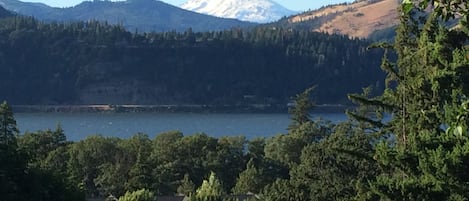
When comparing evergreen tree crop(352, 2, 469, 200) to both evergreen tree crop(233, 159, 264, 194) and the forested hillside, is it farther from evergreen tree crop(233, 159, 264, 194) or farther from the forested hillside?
the forested hillside

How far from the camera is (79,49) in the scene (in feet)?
560

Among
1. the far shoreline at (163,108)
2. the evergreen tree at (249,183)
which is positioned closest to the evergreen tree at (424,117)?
the evergreen tree at (249,183)

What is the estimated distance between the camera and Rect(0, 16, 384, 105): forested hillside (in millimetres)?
157625

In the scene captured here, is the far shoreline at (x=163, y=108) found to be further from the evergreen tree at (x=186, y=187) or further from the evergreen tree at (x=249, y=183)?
the evergreen tree at (x=186, y=187)

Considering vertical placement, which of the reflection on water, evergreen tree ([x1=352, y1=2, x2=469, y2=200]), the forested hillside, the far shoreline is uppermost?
evergreen tree ([x1=352, y1=2, x2=469, y2=200])

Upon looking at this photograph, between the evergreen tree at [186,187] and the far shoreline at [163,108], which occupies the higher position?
the evergreen tree at [186,187]

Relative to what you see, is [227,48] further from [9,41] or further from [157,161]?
[157,161]

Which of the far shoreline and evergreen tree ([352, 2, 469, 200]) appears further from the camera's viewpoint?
the far shoreline

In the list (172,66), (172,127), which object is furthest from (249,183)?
(172,66)

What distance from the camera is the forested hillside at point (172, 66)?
157625 millimetres

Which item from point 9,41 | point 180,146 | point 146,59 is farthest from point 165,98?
point 180,146

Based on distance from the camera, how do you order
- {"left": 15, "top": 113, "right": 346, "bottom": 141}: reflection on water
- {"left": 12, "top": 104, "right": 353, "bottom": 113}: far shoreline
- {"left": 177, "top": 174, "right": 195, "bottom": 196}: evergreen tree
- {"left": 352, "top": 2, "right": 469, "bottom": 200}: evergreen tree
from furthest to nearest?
1. {"left": 12, "top": 104, "right": 353, "bottom": 113}: far shoreline
2. {"left": 15, "top": 113, "right": 346, "bottom": 141}: reflection on water
3. {"left": 177, "top": 174, "right": 195, "bottom": 196}: evergreen tree
4. {"left": 352, "top": 2, "right": 469, "bottom": 200}: evergreen tree

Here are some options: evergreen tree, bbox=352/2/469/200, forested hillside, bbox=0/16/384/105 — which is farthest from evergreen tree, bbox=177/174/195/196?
forested hillside, bbox=0/16/384/105

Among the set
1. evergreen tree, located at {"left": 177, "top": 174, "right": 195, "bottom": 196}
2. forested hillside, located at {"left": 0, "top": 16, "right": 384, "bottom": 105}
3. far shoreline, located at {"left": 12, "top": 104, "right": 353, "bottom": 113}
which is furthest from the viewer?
forested hillside, located at {"left": 0, "top": 16, "right": 384, "bottom": 105}
